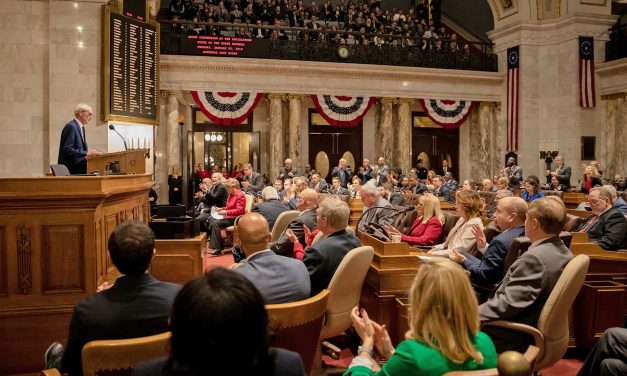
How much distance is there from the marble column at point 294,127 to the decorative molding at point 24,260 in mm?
13138

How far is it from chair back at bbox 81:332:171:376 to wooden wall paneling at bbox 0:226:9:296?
2.16 meters

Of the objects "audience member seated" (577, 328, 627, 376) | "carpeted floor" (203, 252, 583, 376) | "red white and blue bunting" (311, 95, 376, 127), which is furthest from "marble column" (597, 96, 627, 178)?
"audience member seated" (577, 328, 627, 376)

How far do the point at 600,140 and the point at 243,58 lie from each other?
11928mm

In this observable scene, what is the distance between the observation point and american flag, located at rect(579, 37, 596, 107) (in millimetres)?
16781

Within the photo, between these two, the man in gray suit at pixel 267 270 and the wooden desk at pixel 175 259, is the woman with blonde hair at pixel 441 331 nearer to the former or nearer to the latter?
the man in gray suit at pixel 267 270

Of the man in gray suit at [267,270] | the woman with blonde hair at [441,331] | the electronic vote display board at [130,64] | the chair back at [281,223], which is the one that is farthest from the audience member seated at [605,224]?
the electronic vote display board at [130,64]

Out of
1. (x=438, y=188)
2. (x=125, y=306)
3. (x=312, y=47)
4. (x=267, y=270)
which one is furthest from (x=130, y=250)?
(x=312, y=47)

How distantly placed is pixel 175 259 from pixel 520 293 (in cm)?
329

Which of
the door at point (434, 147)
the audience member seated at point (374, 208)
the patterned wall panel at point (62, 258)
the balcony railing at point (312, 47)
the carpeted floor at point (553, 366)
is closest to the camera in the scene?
the patterned wall panel at point (62, 258)

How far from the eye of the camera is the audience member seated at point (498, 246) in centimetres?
388

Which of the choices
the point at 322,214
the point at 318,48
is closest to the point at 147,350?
the point at 322,214

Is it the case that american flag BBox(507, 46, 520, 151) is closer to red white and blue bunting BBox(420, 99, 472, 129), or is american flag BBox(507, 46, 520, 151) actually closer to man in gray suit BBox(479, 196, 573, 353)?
red white and blue bunting BBox(420, 99, 472, 129)

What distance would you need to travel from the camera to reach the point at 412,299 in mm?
1916

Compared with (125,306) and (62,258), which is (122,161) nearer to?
(62,258)
